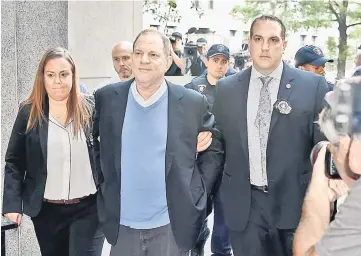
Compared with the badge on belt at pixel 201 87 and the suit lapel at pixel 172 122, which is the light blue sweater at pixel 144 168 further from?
the badge on belt at pixel 201 87

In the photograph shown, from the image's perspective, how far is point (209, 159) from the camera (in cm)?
333

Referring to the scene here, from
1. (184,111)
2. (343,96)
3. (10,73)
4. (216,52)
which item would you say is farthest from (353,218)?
(216,52)

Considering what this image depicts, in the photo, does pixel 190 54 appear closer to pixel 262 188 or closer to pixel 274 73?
pixel 274 73

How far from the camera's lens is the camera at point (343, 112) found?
1686mm

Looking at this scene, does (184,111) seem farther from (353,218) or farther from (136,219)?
(353,218)

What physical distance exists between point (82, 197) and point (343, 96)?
224 cm

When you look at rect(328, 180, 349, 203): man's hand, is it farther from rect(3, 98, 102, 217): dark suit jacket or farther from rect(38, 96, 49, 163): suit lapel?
rect(38, 96, 49, 163): suit lapel

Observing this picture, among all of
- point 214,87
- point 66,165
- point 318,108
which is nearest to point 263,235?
point 318,108

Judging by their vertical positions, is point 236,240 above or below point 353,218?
below

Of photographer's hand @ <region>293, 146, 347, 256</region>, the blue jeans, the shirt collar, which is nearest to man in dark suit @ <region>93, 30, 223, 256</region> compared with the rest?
the shirt collar

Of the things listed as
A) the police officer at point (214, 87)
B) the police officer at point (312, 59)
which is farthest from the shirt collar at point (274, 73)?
the police officer at point (312, 59)

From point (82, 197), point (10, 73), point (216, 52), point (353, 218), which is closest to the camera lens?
point (353, 218)

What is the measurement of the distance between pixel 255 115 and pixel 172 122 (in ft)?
2.33

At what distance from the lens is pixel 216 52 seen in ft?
21.0
